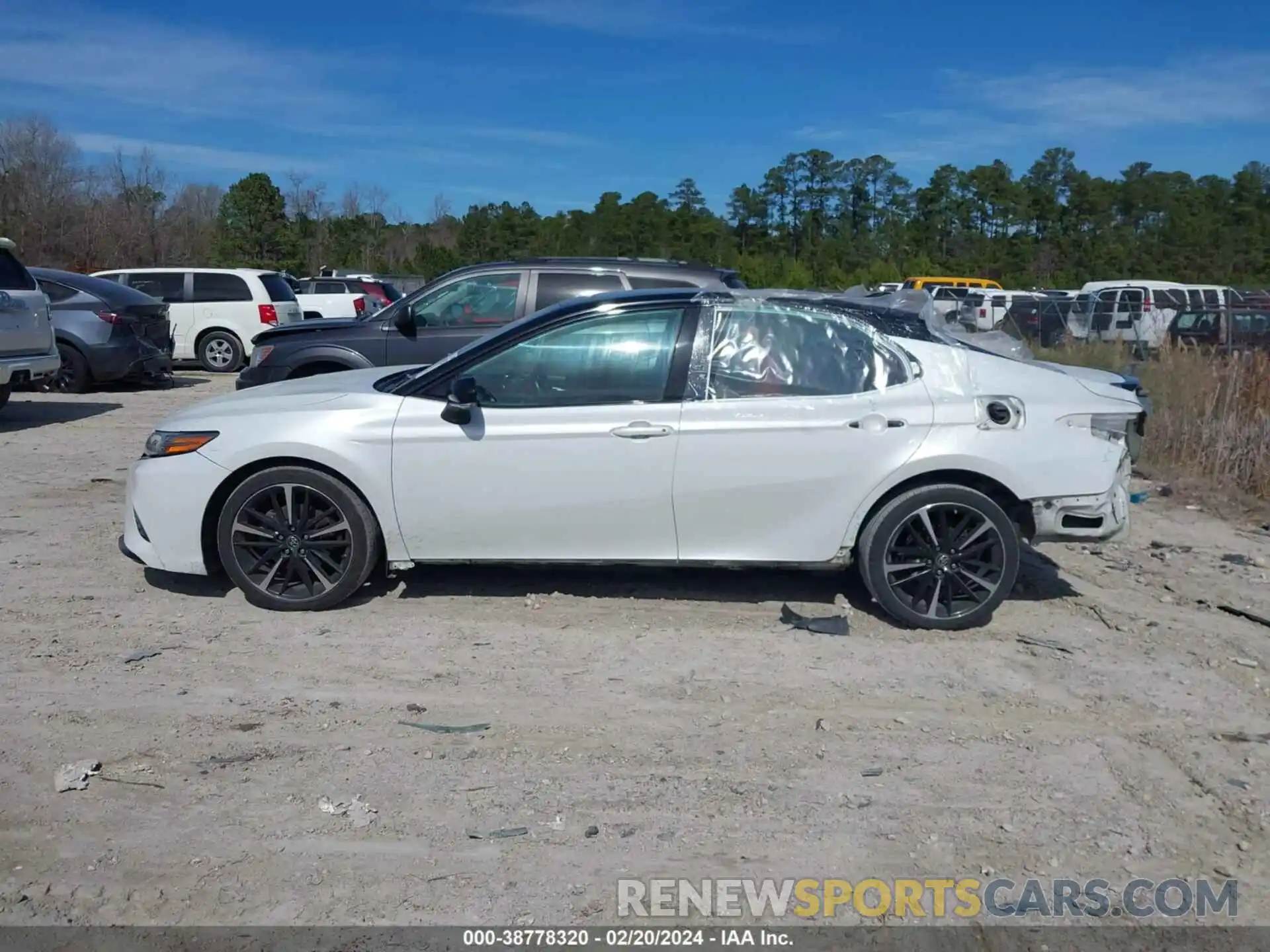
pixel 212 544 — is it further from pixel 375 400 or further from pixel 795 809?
pixel 795 809

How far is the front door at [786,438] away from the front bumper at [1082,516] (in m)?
0.72

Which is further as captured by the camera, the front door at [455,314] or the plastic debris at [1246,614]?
the front door at [455,314]

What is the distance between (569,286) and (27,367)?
5830mm

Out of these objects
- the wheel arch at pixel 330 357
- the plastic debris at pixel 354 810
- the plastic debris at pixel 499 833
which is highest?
the wheel arch at pixel 330 357

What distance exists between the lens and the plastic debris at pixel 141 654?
4996mm

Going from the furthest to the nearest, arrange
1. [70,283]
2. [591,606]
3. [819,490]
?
[70,283]
[591,606]
[819,490]

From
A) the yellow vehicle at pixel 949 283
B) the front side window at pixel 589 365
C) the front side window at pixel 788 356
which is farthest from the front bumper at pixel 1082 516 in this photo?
the yellow vehicle at pixel 949 283

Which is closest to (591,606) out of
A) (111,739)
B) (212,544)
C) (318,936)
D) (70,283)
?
(212,544)

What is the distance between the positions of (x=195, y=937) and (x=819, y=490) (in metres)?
3.29

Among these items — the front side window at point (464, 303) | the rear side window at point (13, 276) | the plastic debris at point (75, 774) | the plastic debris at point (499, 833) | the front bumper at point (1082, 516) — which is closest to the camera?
the plastic debris at point (499, 833)

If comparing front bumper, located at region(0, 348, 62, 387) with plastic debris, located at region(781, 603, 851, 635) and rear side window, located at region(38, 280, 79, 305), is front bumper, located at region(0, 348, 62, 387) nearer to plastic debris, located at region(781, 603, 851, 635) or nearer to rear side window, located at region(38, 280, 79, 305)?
rear side window, located at region(38, 280, 79, 305)

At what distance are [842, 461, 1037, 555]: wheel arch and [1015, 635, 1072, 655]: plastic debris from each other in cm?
49

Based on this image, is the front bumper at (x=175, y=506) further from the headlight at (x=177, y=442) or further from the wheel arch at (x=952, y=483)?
the wheel arch at (x=952, y=483)

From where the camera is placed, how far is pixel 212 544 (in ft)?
18.4
